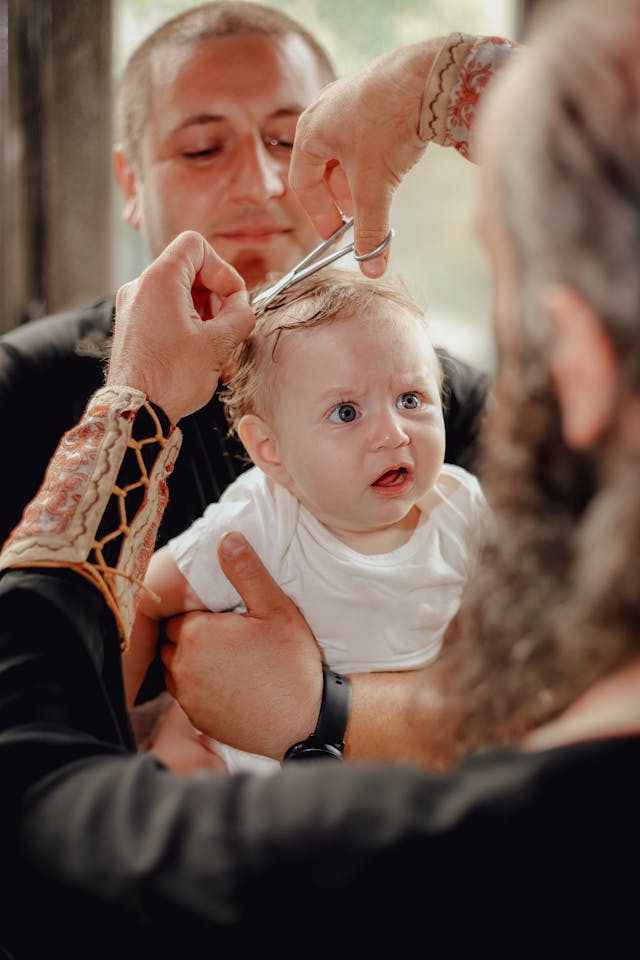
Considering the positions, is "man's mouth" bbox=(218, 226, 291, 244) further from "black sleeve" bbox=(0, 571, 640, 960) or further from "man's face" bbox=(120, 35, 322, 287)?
"black sleeve" bbox=(0, 571, 640, 960)

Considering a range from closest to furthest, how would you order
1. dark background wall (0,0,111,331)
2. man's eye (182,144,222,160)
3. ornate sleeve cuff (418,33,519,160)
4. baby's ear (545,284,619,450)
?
baby's ear (545,284,619,450) < ornate sleeve cuff (418,33,519,160) < man's eye (182,144,222,160) < dark background wall (0,0,111,331)

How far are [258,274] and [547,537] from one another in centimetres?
117

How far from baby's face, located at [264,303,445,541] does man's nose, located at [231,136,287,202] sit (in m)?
0.55

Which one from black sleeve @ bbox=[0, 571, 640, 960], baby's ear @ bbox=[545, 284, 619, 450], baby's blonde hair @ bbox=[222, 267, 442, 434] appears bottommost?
black sleeve @ bbox=[0, 571, 640, 960]

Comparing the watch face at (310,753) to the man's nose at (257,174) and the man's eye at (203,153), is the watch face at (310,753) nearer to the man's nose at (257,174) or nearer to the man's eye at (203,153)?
the man's nose at (257,174)

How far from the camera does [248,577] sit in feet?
4.21

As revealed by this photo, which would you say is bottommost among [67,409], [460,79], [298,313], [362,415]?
[67,409]

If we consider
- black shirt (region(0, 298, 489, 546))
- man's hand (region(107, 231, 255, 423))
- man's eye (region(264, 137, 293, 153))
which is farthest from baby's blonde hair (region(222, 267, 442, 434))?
man's eye (region(264, 137, 293, 153))

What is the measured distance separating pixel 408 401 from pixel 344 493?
0.46ft

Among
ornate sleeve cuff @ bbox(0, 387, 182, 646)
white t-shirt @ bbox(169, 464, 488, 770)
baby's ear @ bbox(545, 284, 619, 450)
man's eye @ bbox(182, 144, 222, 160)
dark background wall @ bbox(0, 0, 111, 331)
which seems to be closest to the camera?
baby's ear @ bbox(545, 284, 619, 450)

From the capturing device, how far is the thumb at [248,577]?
1279 mm

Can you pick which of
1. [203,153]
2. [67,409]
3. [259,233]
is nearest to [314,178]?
[259,233]

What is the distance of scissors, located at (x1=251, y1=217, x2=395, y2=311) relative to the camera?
4.05 ft

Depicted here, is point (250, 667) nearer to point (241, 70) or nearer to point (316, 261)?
point (316, 261)
